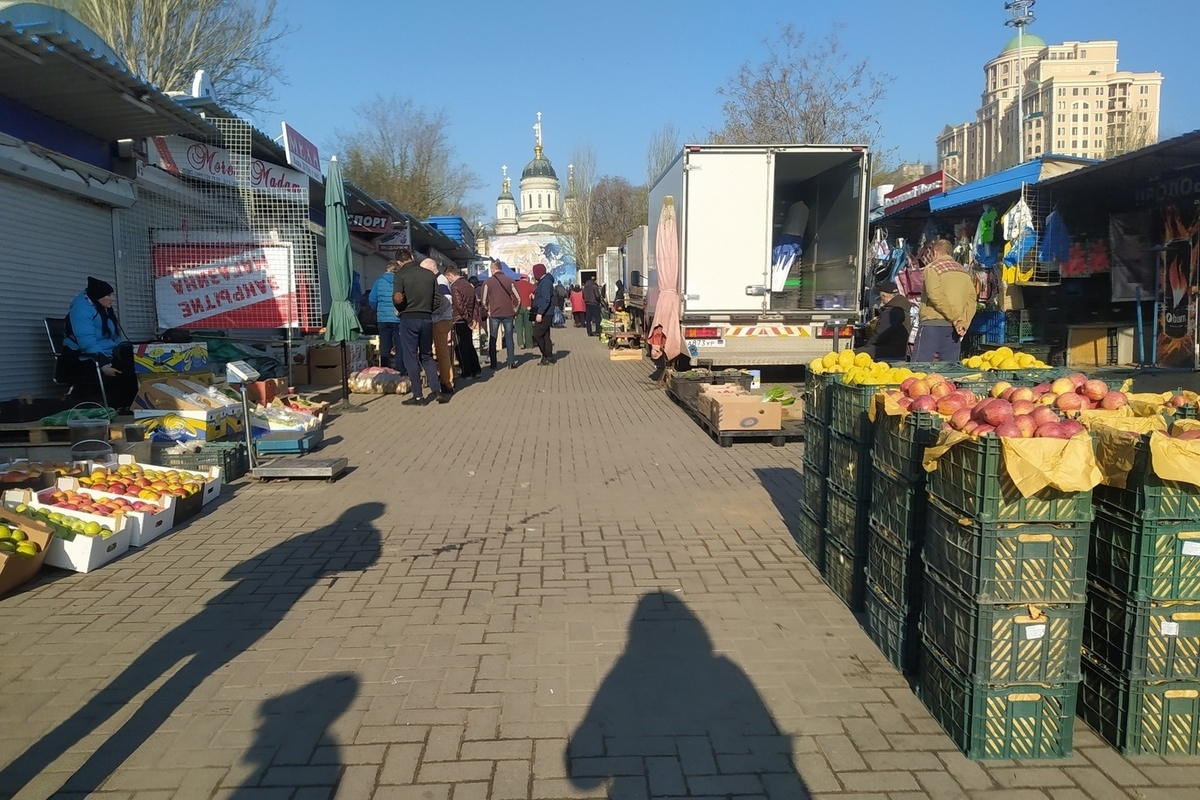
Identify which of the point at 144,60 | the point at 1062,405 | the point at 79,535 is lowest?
the point at 79,535

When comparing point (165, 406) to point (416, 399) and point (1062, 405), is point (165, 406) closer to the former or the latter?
point (416, 399)

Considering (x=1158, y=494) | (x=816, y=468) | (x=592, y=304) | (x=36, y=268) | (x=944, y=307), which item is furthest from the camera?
(x=592, y=304)

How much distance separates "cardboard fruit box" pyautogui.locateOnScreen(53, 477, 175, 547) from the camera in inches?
216

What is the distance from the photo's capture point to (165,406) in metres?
7.98

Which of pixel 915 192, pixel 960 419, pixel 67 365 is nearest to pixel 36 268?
pixel 67 365

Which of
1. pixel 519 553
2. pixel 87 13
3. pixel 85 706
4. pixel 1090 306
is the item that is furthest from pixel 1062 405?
pixel 87 13

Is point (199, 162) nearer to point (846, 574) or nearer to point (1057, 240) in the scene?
point (846, 574)

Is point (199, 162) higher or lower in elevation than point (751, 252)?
higher

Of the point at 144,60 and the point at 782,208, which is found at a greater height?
the point at 144,60

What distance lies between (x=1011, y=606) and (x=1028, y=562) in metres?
0.17

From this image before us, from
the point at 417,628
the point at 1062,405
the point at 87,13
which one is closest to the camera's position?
the point at 1062,405

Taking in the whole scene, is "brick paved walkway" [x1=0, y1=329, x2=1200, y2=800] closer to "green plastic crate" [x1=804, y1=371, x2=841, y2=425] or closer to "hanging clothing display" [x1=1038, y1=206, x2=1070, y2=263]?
"green plastic crate" [x1=804, y1=371, x2=841, y2=425]

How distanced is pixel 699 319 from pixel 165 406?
22.3ft

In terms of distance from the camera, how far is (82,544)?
5.00m
